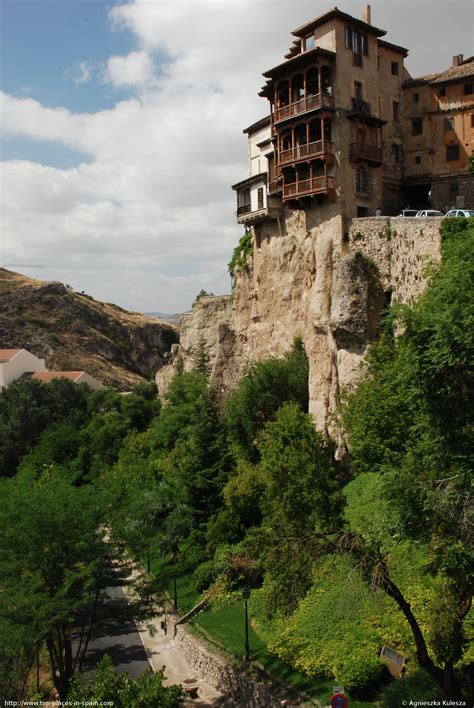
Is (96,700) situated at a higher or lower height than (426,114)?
lower

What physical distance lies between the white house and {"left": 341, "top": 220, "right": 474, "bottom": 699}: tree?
63.7 m

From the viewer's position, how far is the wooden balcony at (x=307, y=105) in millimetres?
33031

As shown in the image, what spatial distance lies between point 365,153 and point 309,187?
142 inches

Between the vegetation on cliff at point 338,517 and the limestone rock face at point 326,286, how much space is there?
1.90 meters

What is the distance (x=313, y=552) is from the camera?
15.0m

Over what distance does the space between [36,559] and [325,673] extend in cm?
1023

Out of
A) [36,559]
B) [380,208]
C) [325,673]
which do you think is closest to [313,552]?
[325,673]

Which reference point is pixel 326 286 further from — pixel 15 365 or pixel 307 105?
pixel 15 365

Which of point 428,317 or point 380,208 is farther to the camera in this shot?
point 380,208

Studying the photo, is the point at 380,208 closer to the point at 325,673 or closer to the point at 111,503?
the point at 111,503

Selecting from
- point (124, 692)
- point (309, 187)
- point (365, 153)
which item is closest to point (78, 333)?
point (309, 187)

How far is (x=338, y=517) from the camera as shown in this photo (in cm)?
2108

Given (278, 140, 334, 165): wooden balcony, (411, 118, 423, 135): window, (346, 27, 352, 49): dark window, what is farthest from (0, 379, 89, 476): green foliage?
(346, 27, 352, 49): dark window

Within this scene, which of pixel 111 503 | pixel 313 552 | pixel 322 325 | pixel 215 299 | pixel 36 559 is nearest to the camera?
pixel 313 552
